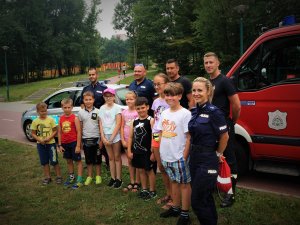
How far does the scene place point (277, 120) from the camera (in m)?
4.62

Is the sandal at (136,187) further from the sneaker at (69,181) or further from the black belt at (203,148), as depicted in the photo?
the black belt at (203,148)

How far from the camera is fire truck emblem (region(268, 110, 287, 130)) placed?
14.9ft

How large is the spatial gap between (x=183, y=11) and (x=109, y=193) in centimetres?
3318

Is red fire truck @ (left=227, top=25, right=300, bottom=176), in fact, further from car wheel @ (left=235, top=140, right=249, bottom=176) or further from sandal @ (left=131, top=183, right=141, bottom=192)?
sandal @ (left=131, top=183, right=141, bottom=192)

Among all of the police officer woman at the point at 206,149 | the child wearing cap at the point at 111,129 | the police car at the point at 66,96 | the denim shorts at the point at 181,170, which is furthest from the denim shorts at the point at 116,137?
the police car at the point at 66,96

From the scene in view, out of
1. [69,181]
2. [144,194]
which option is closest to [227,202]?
[144,194]

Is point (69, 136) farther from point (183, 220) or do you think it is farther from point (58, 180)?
point (183, 220)

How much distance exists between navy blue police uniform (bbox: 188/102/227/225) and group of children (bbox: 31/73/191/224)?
1.37 ft

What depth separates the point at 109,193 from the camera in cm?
505

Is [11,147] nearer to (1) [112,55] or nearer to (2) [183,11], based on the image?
(2) [183,11]

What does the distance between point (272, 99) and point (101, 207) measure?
10.1 ft

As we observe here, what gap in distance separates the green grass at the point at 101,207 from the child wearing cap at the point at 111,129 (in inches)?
16.3

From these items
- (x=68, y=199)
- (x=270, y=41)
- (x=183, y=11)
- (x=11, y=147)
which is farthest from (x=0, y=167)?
(x=183, y=11)

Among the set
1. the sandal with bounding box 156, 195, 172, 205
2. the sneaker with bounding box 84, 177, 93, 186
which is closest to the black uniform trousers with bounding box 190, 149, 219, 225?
the sandal with bounding box 156, 195, 172, 205
